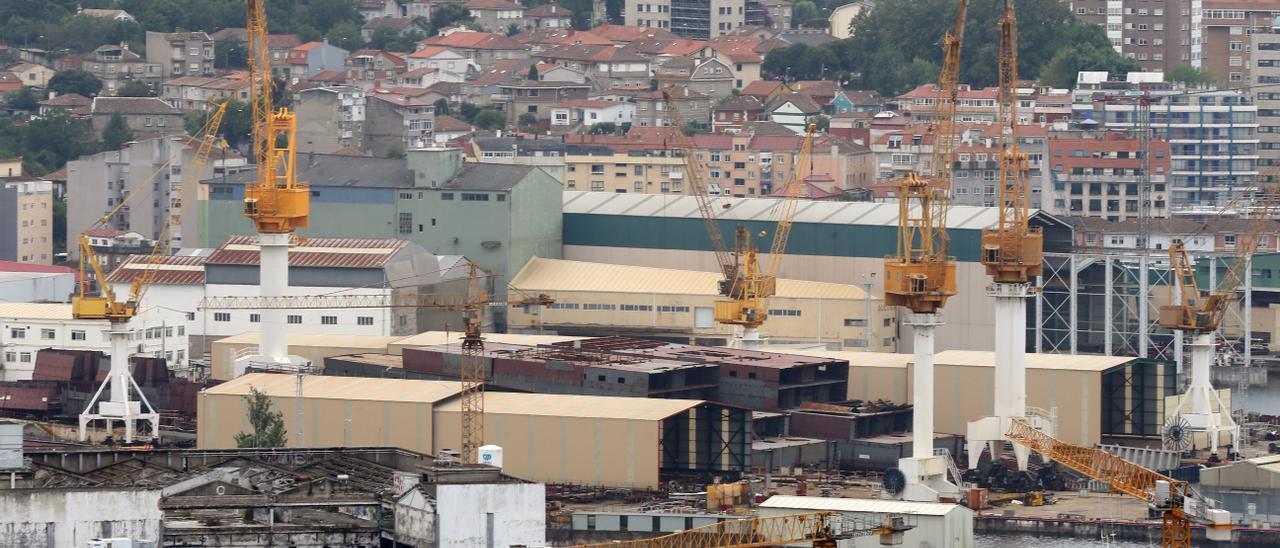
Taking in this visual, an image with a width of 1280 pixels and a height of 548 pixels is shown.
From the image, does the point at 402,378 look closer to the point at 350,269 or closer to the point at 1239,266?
the point at 350,269

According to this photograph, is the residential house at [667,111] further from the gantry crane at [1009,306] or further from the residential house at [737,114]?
the gantry crane at [1009,306]

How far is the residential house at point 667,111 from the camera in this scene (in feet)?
281

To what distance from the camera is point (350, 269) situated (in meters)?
53.9

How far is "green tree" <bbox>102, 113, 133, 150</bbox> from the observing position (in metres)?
80.1

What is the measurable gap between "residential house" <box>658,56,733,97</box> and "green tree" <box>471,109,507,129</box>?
18.5 feet

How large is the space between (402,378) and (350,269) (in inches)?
288

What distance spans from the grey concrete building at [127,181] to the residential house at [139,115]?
12893mm

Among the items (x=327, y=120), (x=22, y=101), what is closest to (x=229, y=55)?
(x=22, y=101)

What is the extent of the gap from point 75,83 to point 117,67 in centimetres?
199

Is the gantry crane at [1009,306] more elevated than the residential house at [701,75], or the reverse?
the residential house at [701,75]

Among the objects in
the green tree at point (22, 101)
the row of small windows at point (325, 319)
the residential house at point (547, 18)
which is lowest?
the row of small windows at point (325, 319)

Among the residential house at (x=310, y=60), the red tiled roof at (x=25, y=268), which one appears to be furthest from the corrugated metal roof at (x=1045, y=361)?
the residential house at (x=310, y=60)

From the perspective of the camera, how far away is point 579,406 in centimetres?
4222

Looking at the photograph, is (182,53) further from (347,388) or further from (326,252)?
(347,388)
